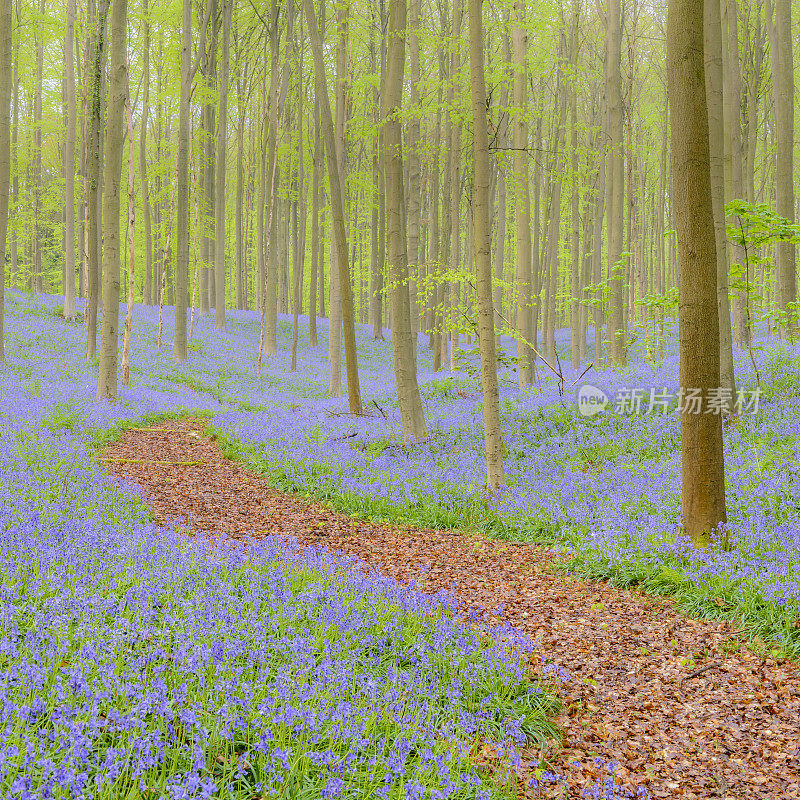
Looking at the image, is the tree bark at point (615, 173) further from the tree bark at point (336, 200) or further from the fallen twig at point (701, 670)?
the fallen twig at point (701, 670)

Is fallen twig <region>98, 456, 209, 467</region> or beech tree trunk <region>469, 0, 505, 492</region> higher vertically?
beech tree trunk <region>469, 0, 505, 492</region>

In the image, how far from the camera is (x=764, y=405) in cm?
1059

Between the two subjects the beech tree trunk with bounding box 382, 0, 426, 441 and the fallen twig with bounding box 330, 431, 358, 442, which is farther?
the fallen twig with bounding box 330, 431, 358, 442

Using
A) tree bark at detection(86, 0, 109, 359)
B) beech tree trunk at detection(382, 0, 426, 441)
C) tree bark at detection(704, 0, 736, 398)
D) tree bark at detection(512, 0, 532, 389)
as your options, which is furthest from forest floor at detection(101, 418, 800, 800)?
tree bark at detection(86, 0, 109, 359)

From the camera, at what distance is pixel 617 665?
4875 millimetres

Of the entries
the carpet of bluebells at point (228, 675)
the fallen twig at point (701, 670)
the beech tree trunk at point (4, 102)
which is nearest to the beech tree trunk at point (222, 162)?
the beech tree trunk at point (4, 102)

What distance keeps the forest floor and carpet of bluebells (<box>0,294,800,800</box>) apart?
1.09ft

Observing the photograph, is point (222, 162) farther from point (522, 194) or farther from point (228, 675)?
point (228, 675)

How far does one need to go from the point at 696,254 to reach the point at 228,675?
19.5ft

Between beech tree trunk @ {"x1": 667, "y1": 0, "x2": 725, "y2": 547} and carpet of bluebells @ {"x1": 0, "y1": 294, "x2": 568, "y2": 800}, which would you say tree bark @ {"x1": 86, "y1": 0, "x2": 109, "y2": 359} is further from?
beech tree trunk @ {"x1": 667, "y1": 0, "x2": 725, "y2": 547}

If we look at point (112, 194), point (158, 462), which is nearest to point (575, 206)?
point (112, 194)

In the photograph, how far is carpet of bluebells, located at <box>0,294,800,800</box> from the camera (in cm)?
279

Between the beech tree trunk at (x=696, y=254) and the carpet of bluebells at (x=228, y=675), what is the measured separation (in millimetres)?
2996

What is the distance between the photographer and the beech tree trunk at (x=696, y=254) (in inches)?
240
